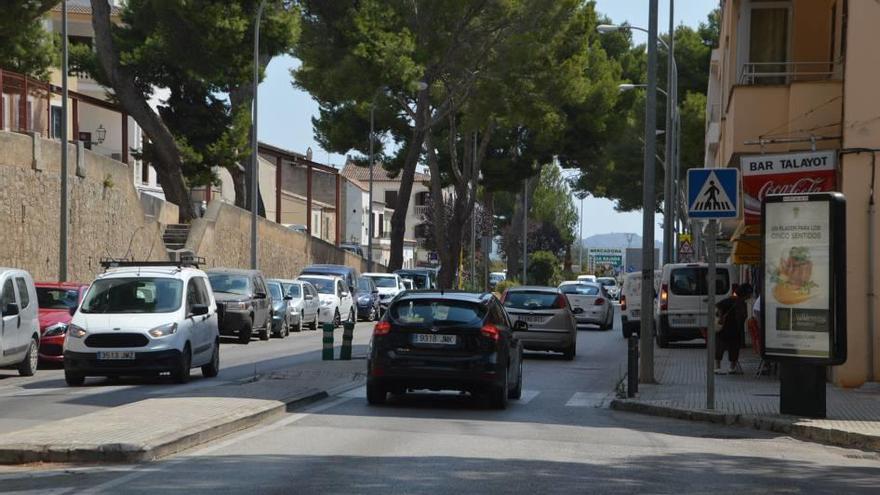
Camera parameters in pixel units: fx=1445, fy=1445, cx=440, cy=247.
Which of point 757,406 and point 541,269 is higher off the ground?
point 541,269

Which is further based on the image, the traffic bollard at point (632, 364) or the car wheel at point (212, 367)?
the car wheel at point (212, 367)

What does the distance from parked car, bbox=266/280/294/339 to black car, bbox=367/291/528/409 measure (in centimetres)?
1824

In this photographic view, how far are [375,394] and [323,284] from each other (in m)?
28.0

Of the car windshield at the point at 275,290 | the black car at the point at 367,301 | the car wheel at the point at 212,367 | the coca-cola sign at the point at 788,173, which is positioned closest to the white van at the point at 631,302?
the car windshield at the point at 275,290

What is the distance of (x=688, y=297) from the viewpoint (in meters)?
34.2

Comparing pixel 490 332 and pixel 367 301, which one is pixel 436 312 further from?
pixel 367 301

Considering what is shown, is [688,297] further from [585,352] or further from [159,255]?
[159,255]

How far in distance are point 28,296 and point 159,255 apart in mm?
25940

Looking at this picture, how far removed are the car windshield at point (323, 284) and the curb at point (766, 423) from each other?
2681cm

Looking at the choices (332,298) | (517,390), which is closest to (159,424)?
(517,390)

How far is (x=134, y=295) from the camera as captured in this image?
854 inches

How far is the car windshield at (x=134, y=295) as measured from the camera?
2139 cm

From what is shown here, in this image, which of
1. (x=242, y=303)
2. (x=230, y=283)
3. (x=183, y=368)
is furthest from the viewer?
(x=230, y=283)

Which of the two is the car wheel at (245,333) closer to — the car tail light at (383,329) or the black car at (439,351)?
the black car at (439,351)
